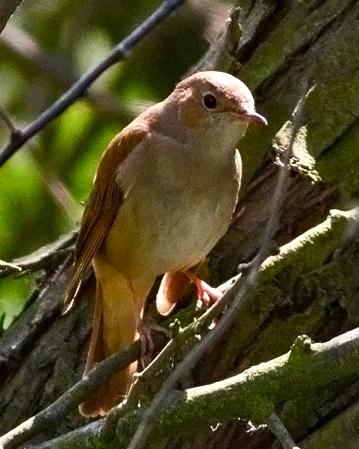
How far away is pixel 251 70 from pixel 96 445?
4.82ft

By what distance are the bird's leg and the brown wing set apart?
312 millimetres

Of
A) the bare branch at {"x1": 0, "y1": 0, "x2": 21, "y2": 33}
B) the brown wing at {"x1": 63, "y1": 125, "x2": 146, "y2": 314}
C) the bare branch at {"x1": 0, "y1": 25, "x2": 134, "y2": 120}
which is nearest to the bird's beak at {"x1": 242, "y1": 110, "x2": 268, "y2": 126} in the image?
the brown wing at {"x1": 63, "y1": 125, "x2": 146, "y2": 314}

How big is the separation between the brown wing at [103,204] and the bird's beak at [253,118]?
1.34ft

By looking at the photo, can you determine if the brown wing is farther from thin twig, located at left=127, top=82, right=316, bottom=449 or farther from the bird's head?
thin twig, located at left=127, top=82, right=316, bottom=449

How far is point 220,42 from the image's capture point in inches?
159

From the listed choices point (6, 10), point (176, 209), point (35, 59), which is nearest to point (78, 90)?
point (6, 10)

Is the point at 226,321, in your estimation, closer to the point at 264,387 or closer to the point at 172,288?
the point at 264,387

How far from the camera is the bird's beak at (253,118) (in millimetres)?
3582

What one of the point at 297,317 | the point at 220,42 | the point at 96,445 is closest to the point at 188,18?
the point at 220,42

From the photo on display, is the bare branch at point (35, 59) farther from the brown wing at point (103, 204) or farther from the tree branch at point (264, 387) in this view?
the tree branch at point (264, 387)

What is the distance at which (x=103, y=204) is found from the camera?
3.95m

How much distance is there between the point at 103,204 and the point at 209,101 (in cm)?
48

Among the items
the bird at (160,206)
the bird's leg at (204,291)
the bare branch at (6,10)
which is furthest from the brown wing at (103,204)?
the bare branch at (6,10)

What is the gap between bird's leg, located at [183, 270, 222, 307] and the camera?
145 inches
